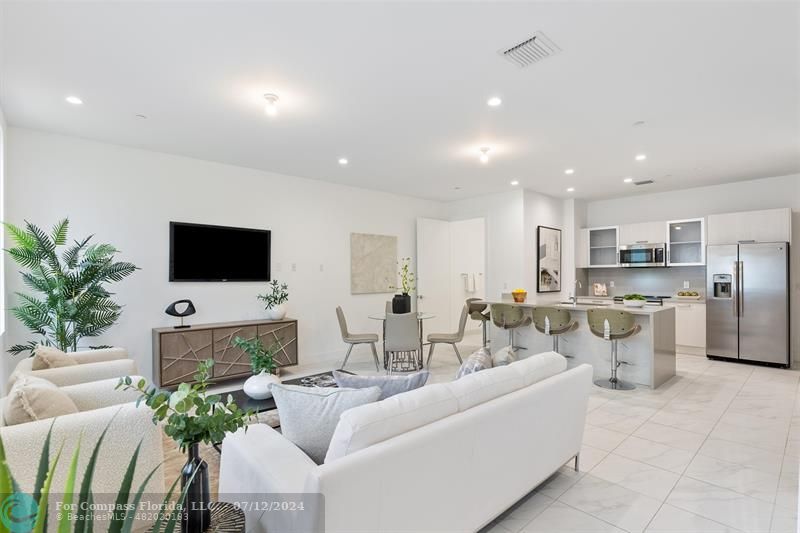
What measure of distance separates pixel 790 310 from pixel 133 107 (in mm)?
8386

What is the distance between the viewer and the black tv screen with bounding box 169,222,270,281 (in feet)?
15.9

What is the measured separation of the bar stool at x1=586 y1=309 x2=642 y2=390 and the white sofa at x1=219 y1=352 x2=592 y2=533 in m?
2.62

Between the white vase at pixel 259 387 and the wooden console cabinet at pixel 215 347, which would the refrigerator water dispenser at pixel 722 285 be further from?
the white vase at pixel 259 387

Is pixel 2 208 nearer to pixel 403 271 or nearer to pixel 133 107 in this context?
pixel 133 107

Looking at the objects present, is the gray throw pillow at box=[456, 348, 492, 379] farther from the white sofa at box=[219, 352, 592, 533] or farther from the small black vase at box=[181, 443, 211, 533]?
the small black vase at box=[181, 443, 211, 533]

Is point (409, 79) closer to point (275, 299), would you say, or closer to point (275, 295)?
point (275, 299)

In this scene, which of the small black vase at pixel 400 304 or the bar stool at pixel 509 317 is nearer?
the bar stool at pixel 509 317

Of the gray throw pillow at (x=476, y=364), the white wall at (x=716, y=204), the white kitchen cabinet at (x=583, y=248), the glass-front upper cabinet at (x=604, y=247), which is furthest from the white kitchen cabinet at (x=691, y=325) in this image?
the gray throw pillow at (x=476, y=364)

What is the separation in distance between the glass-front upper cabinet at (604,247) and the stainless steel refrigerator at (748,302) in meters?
1.60

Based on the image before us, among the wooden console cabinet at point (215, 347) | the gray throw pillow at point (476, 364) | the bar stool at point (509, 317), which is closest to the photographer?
the gray throw pillow at point (476, 364)

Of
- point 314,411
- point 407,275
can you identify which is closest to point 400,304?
point 407,275

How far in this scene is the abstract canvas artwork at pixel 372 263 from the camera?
6586mm

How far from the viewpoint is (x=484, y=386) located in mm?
2018

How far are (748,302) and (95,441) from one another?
7399mm
